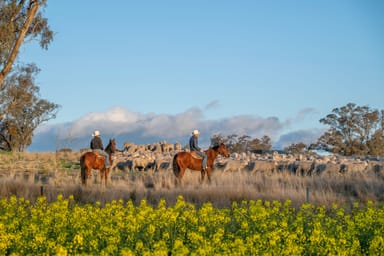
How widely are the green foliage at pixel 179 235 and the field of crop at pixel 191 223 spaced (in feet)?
0.05

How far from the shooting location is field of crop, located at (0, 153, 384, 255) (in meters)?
7.33

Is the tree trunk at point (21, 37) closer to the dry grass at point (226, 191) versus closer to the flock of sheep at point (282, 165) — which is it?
the dry grass at point (226, 191)

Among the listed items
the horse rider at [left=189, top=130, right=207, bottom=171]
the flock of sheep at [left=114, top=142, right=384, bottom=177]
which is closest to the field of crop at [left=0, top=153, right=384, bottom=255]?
the horse rider at [left=189, top=130, right=207, bottom=171]

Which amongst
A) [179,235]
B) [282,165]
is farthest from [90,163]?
[179,235]

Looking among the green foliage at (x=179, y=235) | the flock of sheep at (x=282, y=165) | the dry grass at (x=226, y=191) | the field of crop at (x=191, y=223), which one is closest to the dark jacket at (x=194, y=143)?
the dry grass at (x=226, y=191)

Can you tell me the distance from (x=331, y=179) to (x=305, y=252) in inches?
546

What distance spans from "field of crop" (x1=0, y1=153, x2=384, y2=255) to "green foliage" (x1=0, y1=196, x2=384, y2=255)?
0.6 inches

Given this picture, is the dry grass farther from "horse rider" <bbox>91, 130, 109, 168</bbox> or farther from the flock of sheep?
the flock of sheep

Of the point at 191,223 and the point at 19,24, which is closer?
the point at 191,223

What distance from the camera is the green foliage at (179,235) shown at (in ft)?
23.1

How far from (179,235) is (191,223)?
0.57 m

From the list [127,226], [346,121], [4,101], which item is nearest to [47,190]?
[127,226]

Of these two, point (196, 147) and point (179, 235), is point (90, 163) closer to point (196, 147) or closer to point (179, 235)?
point (196, 147)

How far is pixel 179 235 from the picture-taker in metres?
8.83
